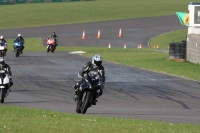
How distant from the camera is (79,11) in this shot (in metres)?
72.6

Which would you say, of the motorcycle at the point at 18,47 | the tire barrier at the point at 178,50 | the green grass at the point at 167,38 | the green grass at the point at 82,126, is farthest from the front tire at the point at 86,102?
the green grass at the point at 167,38

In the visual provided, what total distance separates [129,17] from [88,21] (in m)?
5.09

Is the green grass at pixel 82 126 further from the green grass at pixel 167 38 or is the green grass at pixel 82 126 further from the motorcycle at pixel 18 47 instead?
the green grass at pixel 167 38

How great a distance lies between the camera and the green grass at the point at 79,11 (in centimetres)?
→ 6794

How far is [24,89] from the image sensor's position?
72.0ft

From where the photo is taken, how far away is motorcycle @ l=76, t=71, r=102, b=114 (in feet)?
50.3

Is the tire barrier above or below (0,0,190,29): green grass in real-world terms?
below

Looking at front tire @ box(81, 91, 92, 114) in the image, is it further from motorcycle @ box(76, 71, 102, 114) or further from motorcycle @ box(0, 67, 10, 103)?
motorcycle @ box(0, 67, 10, 103)

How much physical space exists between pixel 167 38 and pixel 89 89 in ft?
125

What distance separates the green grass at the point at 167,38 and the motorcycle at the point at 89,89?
33182mm

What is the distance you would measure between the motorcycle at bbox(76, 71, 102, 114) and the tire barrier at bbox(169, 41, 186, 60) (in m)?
17.7

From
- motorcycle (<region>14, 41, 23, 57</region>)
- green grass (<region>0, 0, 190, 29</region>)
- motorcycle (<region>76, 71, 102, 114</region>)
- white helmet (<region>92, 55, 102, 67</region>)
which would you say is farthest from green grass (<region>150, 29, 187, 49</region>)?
white helmet (<region>92, 55, 102, 67</region>)

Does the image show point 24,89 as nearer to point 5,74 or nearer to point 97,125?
point 5,74

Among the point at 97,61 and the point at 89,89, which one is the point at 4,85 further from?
the point at 97,61
